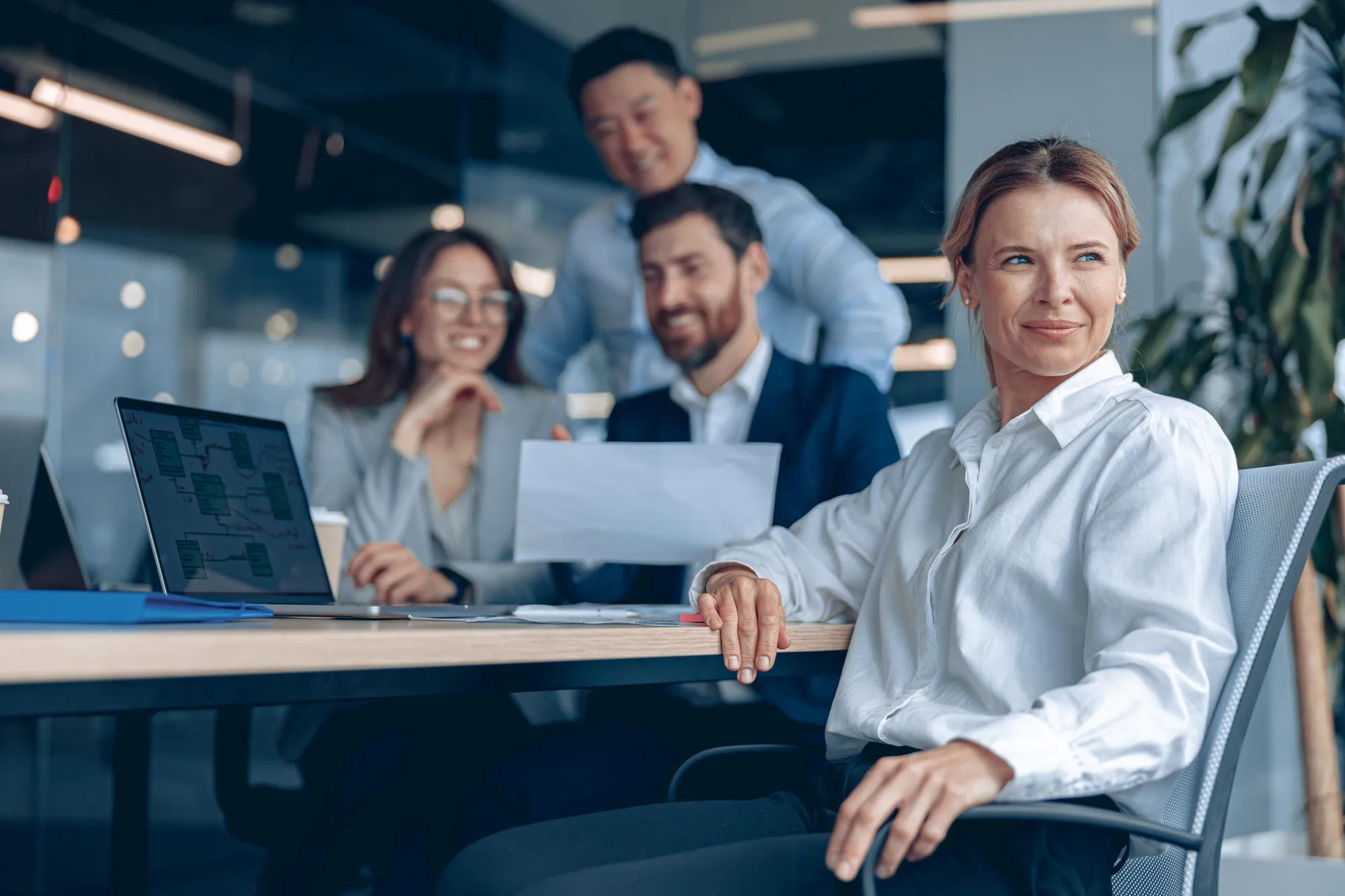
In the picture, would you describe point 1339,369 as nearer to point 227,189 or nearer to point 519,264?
point 519,264

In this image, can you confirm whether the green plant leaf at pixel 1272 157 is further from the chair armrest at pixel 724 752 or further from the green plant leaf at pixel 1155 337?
the chair armrest at pixel 724 752

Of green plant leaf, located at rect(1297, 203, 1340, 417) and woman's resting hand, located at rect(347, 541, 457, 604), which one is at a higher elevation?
green plant leaf, located at rect(1297, 203, 1340, 417)

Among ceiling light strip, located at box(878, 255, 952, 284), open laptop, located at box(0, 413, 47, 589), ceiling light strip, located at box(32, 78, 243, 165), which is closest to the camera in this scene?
open laptop, located at box(0, 413, 47, 589)

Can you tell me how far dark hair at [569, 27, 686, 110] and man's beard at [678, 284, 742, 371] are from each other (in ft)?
4.67

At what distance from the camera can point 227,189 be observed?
5.05 meters

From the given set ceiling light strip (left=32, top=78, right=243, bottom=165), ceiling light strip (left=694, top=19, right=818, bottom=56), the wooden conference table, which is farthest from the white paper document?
ceiling light strip (left=32, top=78, right=243, bottom=165)

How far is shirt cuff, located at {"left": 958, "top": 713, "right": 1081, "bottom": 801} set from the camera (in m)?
1.11

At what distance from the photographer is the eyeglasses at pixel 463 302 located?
288 cm

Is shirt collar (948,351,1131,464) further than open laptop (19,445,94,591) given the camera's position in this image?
No

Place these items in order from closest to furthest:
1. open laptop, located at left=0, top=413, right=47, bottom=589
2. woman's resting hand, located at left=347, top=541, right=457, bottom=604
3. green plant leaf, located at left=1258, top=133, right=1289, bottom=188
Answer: open laptop, located at left=0, top=413, right=47, bottom=589 → woman's resting hand, located at left=347, top=541, right=457, bottom=604 → green plant leaf, located at left=1258, top=133, right=1289, bottom=188

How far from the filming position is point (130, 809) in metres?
1.87

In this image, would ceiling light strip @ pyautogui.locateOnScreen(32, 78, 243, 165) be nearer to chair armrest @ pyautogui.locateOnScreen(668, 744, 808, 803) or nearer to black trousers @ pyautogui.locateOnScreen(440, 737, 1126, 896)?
chair armrest @ pyautogui.locateOnScreen(668, 744, 808, 803)

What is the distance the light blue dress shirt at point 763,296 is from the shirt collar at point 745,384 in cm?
74

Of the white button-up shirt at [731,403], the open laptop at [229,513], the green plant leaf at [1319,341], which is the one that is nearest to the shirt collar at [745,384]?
the white button-up shirt at [731,403]
